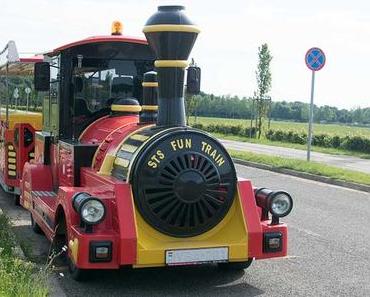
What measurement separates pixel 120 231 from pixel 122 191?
0.36 m

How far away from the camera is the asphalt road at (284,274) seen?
5.64 meters

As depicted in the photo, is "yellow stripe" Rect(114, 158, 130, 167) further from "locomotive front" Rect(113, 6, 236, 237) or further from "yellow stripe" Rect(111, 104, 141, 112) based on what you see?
"yellow stripe" Rect(111, 104, 141, 112)

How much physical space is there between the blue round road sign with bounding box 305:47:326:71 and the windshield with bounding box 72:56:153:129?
33.3 feet

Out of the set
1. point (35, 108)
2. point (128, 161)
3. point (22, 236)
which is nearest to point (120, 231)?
point (128, 161)

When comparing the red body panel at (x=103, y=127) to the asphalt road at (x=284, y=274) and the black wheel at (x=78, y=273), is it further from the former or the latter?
the black wheel at (x=78, y=273)

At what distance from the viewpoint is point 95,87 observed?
7426 mm

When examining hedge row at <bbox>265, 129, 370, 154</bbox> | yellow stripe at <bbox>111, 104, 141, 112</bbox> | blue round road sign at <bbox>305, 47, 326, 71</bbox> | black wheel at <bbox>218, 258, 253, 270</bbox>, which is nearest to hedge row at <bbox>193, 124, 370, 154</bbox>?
hedge row at <bbox>265, 129, 370, 154</bbox>

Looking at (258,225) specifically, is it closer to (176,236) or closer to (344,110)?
(176,236)

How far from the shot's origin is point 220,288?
574 centimetres

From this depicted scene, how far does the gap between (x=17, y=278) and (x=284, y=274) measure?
2.70m

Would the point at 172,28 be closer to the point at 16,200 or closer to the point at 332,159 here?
the point at 16,200

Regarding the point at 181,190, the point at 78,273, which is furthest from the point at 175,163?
the point at 78,273

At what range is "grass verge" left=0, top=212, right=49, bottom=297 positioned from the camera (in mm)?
4223

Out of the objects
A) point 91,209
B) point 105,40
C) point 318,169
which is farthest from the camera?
point 318,169
